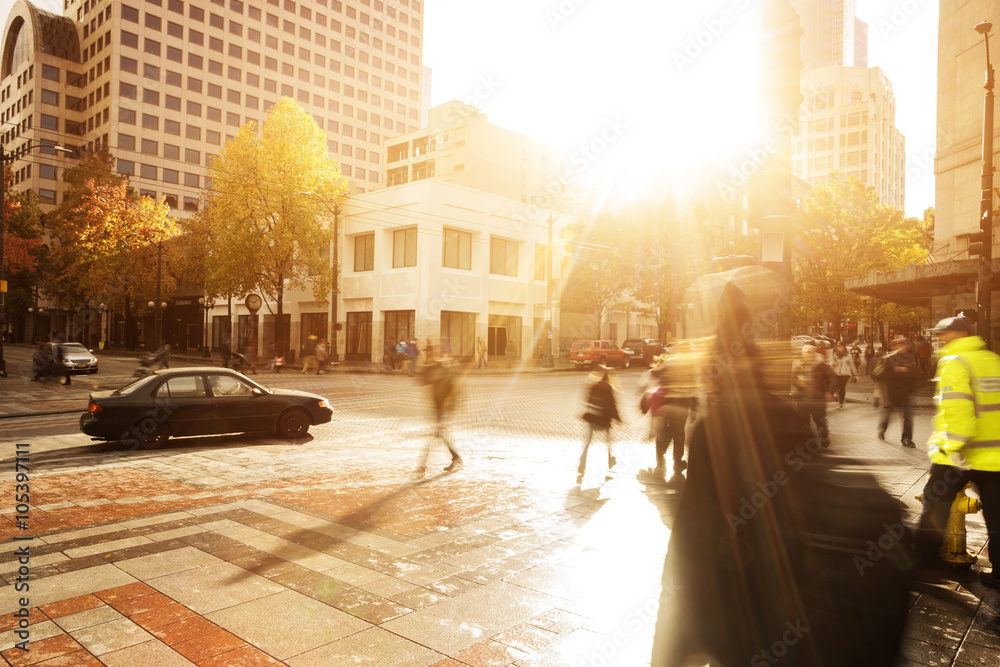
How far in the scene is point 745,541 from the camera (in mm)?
3285

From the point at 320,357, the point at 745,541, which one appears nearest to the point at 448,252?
the point at 320,357

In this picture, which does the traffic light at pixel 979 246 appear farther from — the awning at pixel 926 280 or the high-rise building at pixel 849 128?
the high-rise building at pixel 849 128

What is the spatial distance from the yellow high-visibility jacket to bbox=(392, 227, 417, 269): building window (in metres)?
31.1

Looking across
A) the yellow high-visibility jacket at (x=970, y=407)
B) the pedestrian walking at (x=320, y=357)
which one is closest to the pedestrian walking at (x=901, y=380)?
the yellow high-visibility jacket at (x=970, y=407)

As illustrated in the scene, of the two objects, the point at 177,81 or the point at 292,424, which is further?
the point at 177,81

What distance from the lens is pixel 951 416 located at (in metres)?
4.47

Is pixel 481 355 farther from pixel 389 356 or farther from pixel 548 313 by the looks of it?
pixel 548 313

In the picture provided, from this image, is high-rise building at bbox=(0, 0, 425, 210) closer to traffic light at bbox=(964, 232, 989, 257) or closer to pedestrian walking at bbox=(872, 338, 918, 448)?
traffic light at bbox=(964, 232, 989, 257)

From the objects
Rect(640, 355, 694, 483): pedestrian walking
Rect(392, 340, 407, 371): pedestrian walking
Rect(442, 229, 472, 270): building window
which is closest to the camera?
Rect(640, 355, 694, 483): pedestrian walking

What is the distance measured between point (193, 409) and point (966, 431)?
10.7 m

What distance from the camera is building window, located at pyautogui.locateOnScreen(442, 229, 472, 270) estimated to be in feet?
116

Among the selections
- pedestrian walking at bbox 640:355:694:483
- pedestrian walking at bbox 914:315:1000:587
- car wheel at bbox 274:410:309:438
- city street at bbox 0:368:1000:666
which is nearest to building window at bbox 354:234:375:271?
car wheel at bbox 274:410:309:438

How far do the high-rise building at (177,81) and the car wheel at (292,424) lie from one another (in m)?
61.0

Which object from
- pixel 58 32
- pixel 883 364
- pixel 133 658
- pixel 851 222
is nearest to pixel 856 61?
pixel 851 222
